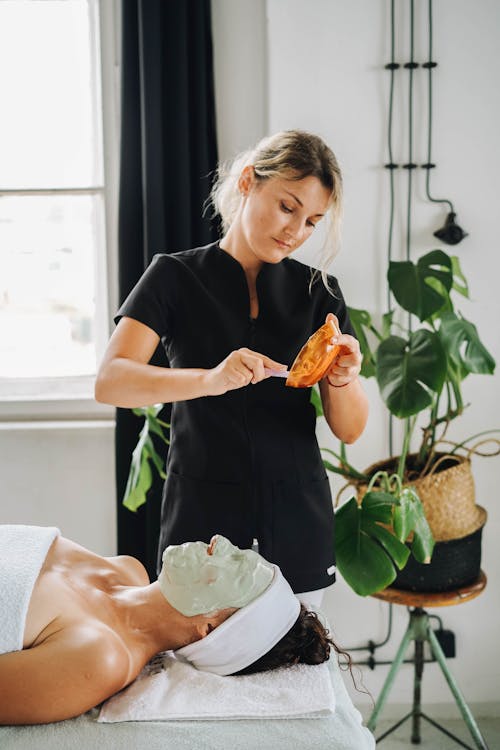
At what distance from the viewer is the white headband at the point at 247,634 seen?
4.38ft

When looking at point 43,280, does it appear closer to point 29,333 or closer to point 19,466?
point 29,333

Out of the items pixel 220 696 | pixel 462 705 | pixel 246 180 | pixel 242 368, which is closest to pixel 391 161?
pixel 246 180

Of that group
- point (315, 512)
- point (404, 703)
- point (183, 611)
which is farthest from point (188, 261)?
point (404, 703)

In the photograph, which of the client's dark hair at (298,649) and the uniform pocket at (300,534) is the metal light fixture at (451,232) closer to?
the uniform pocket at (300,534)

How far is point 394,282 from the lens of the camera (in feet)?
6.71

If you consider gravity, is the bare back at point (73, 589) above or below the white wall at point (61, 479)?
above

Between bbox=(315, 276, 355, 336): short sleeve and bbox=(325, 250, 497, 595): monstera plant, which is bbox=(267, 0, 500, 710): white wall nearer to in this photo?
bbox=(325, 250, 497, 595): monstera plant

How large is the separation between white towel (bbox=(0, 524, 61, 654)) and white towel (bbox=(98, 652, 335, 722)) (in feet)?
0.63

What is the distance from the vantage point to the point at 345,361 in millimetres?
1481

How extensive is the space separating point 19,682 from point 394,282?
1.36 m

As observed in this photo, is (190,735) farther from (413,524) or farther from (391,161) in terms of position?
(391,161)

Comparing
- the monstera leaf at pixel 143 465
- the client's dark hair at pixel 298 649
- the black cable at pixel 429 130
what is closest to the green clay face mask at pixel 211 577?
the client's dark hair at pixel 298 649

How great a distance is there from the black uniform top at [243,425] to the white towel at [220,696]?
30cm

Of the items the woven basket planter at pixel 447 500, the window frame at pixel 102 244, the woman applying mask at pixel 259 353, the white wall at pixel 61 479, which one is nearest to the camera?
the woman applying mask at pixel 259 353
